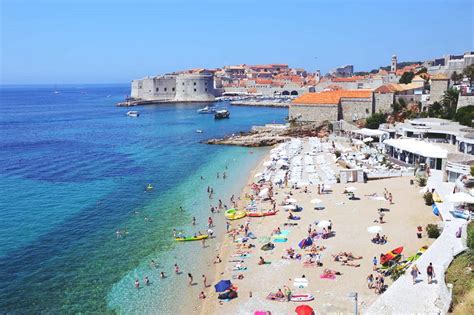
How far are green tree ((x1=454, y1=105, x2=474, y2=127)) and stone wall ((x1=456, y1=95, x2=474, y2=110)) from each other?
1288 mm

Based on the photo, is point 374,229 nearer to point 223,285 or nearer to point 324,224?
point 324,224

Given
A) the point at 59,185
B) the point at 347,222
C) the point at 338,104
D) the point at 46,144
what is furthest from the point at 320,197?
the point at 46,144

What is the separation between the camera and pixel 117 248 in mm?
17703

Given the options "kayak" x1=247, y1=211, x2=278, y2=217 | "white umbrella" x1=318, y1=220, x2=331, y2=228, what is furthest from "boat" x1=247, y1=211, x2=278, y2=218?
"white umbrella" x1=318, y1=220, x2=331, y2=228

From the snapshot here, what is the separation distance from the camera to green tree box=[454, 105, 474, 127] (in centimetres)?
2814

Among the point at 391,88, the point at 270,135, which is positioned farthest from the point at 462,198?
the point at 391,88

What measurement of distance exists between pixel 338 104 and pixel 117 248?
32.7m

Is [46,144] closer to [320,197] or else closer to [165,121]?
[165,121]

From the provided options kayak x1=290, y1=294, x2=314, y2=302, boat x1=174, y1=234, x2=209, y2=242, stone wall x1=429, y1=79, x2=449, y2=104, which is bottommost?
boat x1=174, y1=234, x2=209, y2=242

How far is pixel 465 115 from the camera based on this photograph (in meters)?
28.8

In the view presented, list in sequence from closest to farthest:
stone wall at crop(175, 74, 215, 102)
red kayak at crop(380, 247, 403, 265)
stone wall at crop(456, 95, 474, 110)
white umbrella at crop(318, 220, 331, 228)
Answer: red kayak at crop(380, 247, 403, 265)
white umbrella at crop(318, 220, 331, 228)
stone wall at crop(456, 95, 474, 110)
stone wall at crop(175, 74, 215, 102)

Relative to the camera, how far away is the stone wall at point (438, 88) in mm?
37625

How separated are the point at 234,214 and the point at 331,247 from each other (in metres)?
5.88

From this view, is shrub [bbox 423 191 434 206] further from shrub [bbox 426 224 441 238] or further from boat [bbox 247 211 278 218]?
boat [bbox 247 211 278 218]
